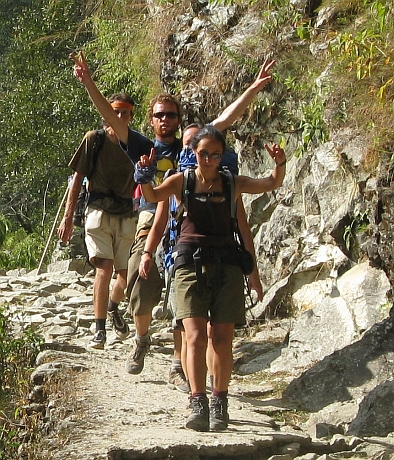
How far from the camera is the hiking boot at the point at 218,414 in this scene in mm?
4992

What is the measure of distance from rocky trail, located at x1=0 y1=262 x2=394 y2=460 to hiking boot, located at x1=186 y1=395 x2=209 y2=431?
47 mm

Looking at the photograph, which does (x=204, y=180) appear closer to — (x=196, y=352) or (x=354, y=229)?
(x=196, y=352)

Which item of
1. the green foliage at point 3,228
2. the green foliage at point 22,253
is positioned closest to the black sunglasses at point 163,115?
the green foliage at point 22,253

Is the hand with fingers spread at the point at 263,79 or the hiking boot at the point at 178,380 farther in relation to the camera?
the hiking boot at the point at 178,380

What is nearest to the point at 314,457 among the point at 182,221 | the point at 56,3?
the point at 182,221

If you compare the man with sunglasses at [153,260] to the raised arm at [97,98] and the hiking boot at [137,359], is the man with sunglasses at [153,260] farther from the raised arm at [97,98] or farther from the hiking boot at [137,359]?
the raised arm at [97,98]

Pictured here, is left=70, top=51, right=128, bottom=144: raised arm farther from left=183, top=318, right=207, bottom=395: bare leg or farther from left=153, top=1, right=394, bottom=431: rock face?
left=153, top=1, right=394, bottom=431: rock face

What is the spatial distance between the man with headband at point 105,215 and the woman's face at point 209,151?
2034mm

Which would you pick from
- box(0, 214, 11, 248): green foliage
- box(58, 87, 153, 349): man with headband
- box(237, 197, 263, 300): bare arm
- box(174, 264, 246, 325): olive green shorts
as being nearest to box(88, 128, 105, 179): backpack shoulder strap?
box(58, 87, 153, 349): man with headband

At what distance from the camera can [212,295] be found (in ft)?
16.7

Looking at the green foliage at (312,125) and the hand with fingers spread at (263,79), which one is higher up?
the green foliage at (312,125)

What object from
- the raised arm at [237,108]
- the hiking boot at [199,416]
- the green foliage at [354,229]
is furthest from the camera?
the green foliage at [354,229]

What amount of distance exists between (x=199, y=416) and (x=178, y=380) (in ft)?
4.88

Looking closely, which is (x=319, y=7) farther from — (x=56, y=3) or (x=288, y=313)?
(x=56, y=3)
